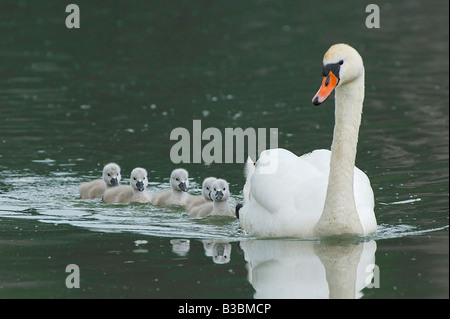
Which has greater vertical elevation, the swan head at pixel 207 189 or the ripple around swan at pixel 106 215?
the swan head at pixel 207 189

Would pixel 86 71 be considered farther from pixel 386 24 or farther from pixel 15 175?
pixel 386 24

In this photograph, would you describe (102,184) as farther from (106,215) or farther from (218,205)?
(218,205)

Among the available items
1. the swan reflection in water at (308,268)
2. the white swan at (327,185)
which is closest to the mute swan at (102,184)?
the white swan at (327,185)

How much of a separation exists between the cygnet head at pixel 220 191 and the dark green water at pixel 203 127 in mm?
282

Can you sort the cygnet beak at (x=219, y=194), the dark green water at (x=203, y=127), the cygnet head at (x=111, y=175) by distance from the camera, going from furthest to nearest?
the cygnet head at (x=111, y=175) → the cygnet beak at (x=219, y=194) → the dark green water at (x=203, y=127)

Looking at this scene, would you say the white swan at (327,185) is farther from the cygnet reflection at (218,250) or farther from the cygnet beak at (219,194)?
the cygnet beak at (219,194)

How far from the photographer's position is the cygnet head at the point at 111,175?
12.5 meters

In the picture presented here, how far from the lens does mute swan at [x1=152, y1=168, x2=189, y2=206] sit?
11.9 metres

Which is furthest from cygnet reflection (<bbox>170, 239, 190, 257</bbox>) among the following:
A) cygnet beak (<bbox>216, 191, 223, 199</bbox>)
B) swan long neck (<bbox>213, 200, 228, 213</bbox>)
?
swan long neck (<bbox>213, 200, 228, 213</bbox>)

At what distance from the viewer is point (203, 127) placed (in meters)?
15.8

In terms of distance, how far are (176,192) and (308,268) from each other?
11.8 feet

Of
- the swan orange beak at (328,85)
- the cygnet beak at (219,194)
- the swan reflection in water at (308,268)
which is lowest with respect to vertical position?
the swan reflection in water at (308,268)

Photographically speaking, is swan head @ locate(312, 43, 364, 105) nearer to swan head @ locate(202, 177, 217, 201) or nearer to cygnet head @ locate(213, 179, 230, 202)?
cygnet head @ locate(213, 179, 230, 202)

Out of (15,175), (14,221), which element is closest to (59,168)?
(15,175)
